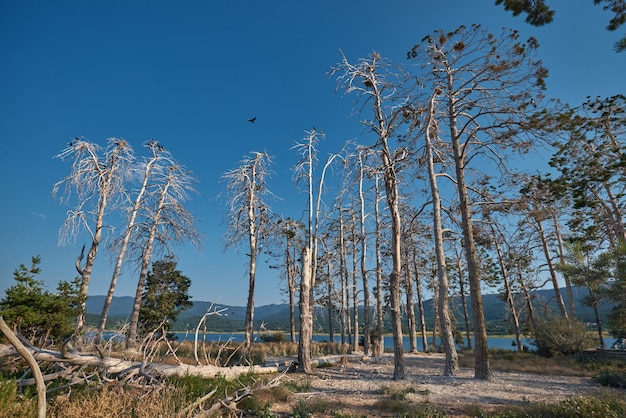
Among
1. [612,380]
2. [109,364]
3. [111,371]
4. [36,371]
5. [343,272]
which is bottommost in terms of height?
[612,380]

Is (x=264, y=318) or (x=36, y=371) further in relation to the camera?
(x=264, y=318)

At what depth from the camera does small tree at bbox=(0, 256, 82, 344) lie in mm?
8289

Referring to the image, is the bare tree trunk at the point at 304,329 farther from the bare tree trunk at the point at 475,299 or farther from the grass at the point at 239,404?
the bare tree trunk at the point at 475,299

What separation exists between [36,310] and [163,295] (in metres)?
18.5

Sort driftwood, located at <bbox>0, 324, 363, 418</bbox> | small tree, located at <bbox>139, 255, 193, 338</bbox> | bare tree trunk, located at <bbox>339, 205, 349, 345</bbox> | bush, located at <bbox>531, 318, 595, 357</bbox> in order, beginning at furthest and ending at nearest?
small tree, located at <bbox>139, 255, 193, 338</bbox> < bare tree trunk, located at <bbox>339, 205, 349, 345</bbox> < bush, located at <bbox>531, 318, 595, 357</bbox> < driftwood, located at <bbox>0, 324, 363, 418</bbox>

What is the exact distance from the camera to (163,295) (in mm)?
26062

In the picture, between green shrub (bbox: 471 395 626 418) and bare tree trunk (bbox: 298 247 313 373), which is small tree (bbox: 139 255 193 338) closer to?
bare tree trunk (bbox: 298 247 313 373)

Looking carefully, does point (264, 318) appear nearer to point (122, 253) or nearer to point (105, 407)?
point (122, 253)

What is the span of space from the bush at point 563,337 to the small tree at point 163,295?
2553 cm

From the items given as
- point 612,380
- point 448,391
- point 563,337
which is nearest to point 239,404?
point 448,391

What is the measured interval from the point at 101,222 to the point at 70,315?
21.5ft

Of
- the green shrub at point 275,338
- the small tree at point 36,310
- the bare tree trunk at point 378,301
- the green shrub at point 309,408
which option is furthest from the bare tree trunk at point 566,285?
the small tree at point 36,310

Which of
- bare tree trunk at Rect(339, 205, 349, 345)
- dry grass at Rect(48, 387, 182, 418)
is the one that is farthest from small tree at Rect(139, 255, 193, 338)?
dry grass at Rect(48, 387, 182, 418)

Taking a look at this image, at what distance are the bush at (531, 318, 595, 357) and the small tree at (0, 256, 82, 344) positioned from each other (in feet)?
63.5
